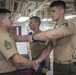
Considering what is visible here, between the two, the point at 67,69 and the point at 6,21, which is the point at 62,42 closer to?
the point at 67,69

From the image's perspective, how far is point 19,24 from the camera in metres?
8.70

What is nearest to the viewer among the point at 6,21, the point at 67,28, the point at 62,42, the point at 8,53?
the point at 8,53

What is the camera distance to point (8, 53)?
1.90 m

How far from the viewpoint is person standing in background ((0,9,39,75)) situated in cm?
191

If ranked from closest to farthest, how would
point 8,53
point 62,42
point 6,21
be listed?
point 8,53 < point 62,42 < point 6,21

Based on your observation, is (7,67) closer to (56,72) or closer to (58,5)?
(56,72)

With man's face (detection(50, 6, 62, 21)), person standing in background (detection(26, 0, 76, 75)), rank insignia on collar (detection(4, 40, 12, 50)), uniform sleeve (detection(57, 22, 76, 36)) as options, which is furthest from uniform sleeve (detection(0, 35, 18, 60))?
man's face (detection(50, 6, 62, 21))

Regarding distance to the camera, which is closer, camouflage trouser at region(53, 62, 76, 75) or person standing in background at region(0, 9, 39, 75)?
person standing in background at region(0, 9, 39, 75)

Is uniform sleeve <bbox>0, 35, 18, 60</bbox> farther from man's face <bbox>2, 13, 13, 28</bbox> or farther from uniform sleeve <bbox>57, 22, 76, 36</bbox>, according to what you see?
uniform sleeve <bbox>57, 22, 76, 36</bbox>

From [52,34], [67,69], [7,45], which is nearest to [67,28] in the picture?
[52,34]

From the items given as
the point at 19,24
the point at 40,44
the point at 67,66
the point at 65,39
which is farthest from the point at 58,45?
the point at 19,24

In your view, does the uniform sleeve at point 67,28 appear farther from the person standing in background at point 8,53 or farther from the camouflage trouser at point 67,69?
the person standing in background at point 8,53

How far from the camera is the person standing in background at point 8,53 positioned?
1.91 metres

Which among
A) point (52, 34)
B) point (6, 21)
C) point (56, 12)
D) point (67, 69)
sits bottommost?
point (67, 69)
